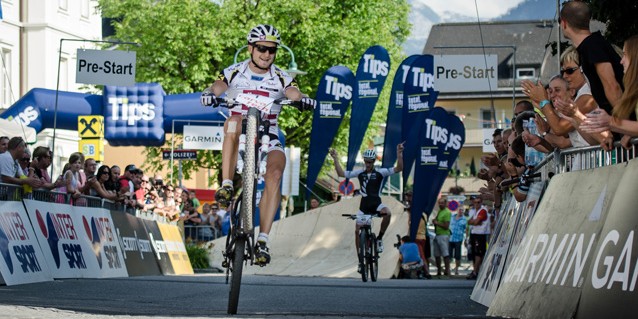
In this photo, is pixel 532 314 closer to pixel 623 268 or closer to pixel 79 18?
pixel 623 268

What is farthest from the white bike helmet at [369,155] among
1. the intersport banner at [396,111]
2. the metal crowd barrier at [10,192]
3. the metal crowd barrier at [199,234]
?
the metal crowd barrier at [199,234]

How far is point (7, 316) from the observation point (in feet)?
25.8

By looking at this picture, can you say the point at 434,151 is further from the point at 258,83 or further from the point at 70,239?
the point at 258,83

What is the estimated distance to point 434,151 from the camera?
97.6ft

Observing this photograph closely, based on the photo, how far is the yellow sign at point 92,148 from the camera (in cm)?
3012

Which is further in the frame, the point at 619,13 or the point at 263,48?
the point at 619,13

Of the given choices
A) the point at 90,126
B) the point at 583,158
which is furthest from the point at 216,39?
the point at 583,158

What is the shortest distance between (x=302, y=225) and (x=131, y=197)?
27.9 feet

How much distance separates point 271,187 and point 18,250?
4.92m

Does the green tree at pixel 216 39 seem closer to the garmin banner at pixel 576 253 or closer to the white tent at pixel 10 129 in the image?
Answer: the white tent at pixel 10 129

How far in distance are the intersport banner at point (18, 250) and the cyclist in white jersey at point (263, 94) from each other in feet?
13.5

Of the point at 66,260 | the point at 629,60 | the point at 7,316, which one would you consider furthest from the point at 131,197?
the point at 629,60

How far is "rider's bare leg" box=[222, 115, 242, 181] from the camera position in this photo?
10375mm

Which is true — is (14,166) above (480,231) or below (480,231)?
above
